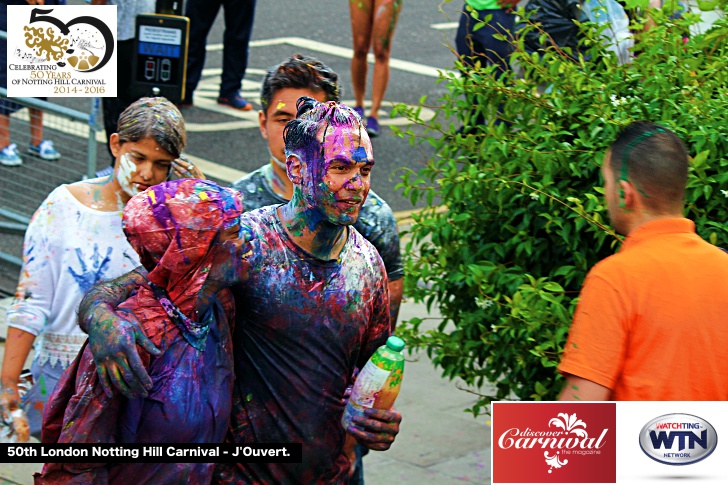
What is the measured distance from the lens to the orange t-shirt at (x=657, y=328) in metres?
2.96

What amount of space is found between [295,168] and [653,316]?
41.3 inches

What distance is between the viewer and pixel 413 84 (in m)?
12.4

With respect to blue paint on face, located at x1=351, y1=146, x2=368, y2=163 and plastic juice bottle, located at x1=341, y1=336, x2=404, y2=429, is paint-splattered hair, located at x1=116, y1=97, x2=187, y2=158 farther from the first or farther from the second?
plastic juice bottle, located at x1=341, y1=336, x2=404, y2=429

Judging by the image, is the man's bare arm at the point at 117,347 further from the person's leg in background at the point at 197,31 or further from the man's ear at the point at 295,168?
the person's leg in background at the point at 197,31

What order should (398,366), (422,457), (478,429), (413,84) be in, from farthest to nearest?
(413,84) → (478,429) → (422,457) → (398,366)

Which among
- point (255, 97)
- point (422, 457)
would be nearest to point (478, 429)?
point (422, 457)

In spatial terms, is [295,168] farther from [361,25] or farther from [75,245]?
[361,25]

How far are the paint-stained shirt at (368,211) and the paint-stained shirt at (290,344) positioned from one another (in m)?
0.58

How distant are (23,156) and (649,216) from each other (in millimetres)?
5554

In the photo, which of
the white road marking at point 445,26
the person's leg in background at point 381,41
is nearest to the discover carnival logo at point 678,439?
the person's leg in background at point 381,41

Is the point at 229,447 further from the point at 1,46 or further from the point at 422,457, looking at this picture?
the point at 1,46

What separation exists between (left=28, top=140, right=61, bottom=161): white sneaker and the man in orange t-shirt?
500 centimetres

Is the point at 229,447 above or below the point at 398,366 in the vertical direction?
below

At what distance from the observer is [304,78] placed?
382 cm
